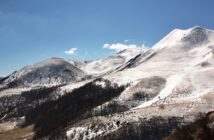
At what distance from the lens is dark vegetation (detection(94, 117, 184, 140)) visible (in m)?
102

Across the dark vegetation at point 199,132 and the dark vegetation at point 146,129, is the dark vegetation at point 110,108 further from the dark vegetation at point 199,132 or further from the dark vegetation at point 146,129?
the dark vegetation at point 199,132

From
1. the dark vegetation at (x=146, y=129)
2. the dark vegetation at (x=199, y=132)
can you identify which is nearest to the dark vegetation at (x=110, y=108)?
the dark vegetation at (x=146, y=129)

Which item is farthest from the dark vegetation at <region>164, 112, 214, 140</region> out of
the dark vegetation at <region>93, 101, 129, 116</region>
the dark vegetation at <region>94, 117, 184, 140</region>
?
the dark vegetation at <region>93, 101, 129, 116</region>

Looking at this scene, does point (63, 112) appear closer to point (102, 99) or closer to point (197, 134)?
point (102, 99)

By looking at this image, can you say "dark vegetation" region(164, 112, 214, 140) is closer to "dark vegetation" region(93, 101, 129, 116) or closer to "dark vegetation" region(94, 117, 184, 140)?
"dark vegetation" region(94, 117, 184, 140)

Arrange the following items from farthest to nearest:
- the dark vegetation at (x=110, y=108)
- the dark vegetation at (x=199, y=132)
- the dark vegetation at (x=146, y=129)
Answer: the dark vegetation at (x=110, y=108), the dark vegetation at (x=146, y=129), the dark vegetation at (x=199, y=132)

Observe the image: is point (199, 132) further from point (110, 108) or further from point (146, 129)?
point (110, 108)

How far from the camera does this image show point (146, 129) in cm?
10500

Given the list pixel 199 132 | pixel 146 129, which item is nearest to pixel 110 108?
pixel 146 129

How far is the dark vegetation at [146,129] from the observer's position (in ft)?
334

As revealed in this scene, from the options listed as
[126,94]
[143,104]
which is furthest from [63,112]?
[143,104]

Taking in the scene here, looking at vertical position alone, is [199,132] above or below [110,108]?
below

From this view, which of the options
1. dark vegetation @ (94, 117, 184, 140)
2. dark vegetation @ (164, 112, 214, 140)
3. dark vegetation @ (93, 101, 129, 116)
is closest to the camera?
dark vegetation @ (164, 112, 214, 140)

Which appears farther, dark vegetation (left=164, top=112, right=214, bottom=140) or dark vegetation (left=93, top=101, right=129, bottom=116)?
Answer: dark vegetation (left=93, top=101, right=129, bottom=116)
